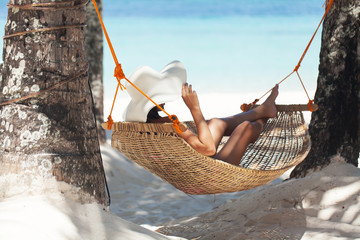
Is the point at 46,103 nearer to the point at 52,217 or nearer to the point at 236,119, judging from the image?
the point at 52,217

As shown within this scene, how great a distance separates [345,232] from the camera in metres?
2.82

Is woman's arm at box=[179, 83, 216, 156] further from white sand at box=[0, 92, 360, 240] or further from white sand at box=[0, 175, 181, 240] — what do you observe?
white sand at box=[0, 175, 181, 240]

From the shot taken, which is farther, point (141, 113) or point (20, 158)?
point (141, 113)

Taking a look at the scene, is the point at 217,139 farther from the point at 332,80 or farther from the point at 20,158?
the point at 20,158

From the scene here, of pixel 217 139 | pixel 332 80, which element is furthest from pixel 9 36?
pixel 332 80

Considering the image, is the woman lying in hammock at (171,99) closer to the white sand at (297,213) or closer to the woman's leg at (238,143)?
the woman's leg at (238,143)

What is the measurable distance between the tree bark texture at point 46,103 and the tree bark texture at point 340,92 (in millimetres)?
1817

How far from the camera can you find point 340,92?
3.42 metres

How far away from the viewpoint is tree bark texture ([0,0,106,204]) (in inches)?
83.0

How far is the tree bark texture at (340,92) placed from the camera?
11.1 ft

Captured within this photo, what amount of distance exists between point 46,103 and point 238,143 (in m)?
1.33

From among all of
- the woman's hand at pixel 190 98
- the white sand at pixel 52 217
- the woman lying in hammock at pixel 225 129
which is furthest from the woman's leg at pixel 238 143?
the white sand at pixel 52 217

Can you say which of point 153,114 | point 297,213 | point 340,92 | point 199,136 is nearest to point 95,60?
point 153,114

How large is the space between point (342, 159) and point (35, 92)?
218cm
